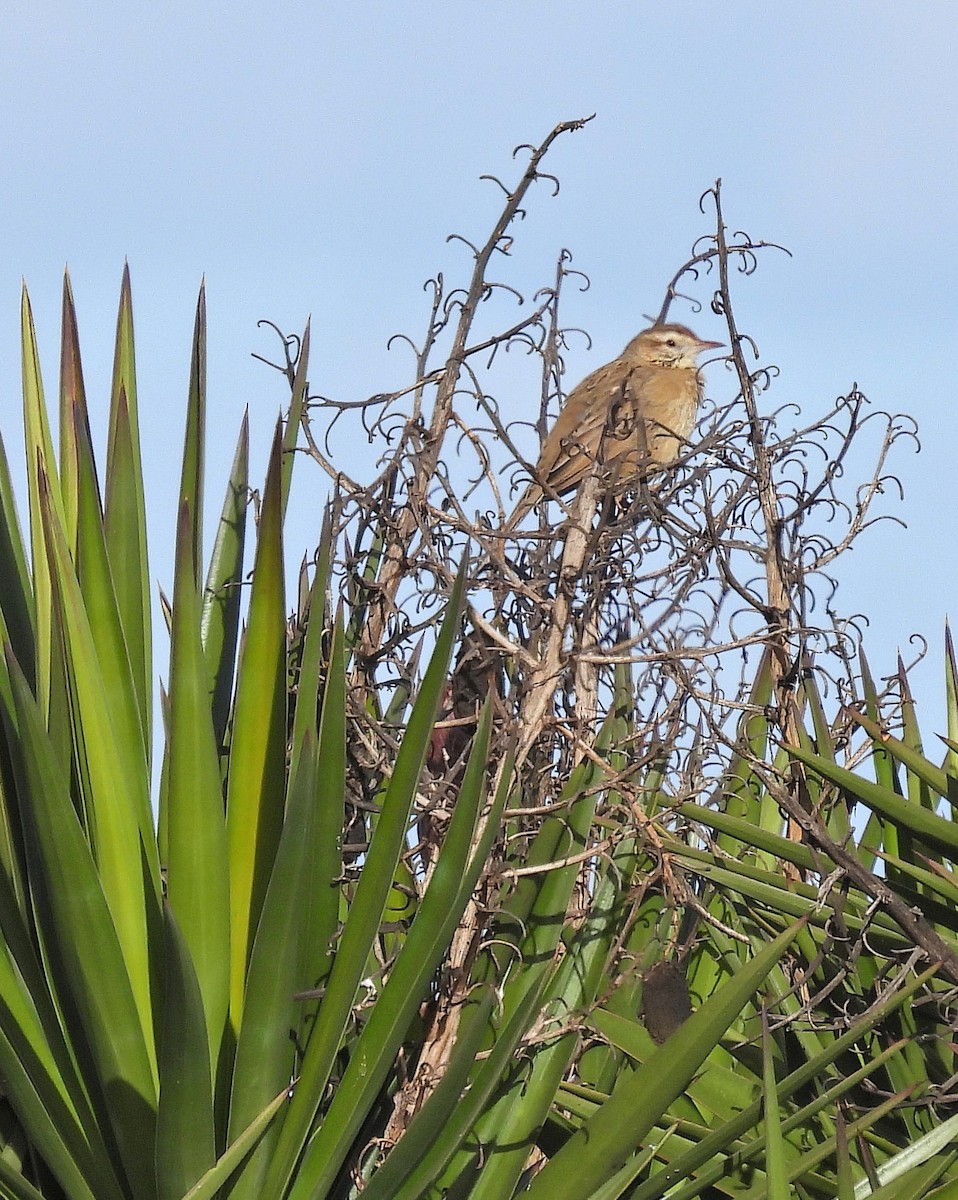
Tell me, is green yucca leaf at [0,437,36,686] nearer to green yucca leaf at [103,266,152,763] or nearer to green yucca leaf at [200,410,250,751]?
green yucca leaf at [103,266,152,763]

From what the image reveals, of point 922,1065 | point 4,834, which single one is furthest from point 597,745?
point 4,834

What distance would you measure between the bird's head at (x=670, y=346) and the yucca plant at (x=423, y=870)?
2858mm

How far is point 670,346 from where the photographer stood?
22.0ft

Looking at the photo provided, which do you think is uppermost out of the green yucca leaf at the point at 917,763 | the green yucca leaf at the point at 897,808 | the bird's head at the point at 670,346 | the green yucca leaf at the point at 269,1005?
the bird's head at the point at 670,346

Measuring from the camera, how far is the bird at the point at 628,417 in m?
3.09

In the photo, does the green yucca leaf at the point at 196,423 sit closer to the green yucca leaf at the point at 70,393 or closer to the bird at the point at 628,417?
the green yucca leaf at the point at 70,393

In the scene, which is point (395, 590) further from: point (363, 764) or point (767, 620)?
point (767, 620)

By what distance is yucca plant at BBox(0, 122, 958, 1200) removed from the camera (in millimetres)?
2165

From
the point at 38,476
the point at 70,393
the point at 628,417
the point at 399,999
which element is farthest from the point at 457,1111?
the point at 628,417

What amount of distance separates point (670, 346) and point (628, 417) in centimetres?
341

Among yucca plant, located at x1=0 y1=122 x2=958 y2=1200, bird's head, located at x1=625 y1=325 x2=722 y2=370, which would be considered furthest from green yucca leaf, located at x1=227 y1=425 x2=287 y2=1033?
bird's head, located at x1=625 y1=325 x2=722 y2=370

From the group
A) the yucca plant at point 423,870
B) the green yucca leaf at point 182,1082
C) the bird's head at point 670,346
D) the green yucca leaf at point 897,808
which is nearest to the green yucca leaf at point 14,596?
the yucca plant at point 423,870

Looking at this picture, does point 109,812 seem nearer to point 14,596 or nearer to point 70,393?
point 14,596

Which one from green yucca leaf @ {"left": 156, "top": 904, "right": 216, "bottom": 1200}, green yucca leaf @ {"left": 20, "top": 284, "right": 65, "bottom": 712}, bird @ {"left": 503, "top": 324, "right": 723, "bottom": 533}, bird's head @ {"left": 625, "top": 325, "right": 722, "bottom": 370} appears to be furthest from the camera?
bird's head @ {"left": 625, "top": 325, "right": 722, "bottom": 370}
